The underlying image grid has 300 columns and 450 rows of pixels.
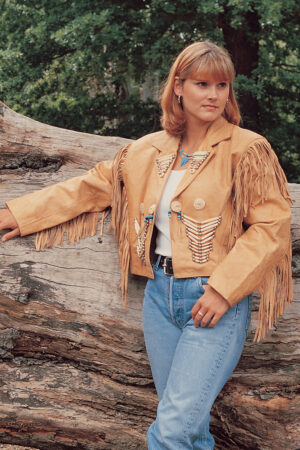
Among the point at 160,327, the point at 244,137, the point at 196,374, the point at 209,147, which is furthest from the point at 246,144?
the point at 196,374

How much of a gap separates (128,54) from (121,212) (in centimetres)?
400

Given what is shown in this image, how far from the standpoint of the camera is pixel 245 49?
6816 mm

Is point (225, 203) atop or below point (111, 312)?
atop

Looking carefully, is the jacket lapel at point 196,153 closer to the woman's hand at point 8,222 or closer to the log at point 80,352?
the log at point 80,352

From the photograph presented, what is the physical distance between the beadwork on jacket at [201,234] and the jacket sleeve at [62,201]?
69 centimetres

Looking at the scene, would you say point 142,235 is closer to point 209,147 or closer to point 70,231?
point 209,147

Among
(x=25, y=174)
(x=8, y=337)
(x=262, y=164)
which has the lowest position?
(x=8, y=337)

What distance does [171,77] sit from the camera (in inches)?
103

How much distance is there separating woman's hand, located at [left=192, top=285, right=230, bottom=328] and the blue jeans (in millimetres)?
55

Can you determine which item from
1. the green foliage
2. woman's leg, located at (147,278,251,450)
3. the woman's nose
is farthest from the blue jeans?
the green foliage

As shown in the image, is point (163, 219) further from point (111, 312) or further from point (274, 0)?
point (274, 0)

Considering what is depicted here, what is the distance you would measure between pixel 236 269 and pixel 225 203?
1.02 ft

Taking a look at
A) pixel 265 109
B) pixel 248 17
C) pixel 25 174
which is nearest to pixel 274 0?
pixel 248 17

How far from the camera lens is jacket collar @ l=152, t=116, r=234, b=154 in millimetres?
2564
